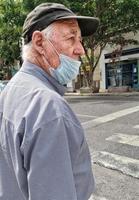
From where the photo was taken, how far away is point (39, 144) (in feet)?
4.68

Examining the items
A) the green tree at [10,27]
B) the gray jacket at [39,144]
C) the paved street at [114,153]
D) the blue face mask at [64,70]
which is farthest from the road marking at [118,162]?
the green tree at [10,27]

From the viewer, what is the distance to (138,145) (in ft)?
24.4

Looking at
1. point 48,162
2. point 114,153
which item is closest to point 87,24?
point 48,162

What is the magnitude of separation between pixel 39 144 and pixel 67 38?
26.4 inches

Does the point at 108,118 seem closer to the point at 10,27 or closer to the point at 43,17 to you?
the point at 43,17

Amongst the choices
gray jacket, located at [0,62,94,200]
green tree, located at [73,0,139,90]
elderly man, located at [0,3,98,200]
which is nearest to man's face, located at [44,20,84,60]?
elderly man, located at [0,3,98,200]

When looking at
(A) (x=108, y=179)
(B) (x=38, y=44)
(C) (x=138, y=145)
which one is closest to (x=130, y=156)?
(C) (x=138, y=145)

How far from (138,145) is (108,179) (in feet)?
7.60

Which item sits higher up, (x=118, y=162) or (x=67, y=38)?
(x=67, y=38)

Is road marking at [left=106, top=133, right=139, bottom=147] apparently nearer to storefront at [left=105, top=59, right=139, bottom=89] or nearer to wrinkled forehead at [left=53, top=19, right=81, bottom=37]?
wrinkled forehead at [left=53, top=19, right=81, bottom=37]

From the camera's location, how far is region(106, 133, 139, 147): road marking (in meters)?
7.75

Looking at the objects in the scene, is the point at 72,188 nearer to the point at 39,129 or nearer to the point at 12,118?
the point at 39,129

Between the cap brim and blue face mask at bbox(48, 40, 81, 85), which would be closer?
blue face mask at bbox(48, 40, 81, 85)

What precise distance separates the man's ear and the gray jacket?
0.65ft
